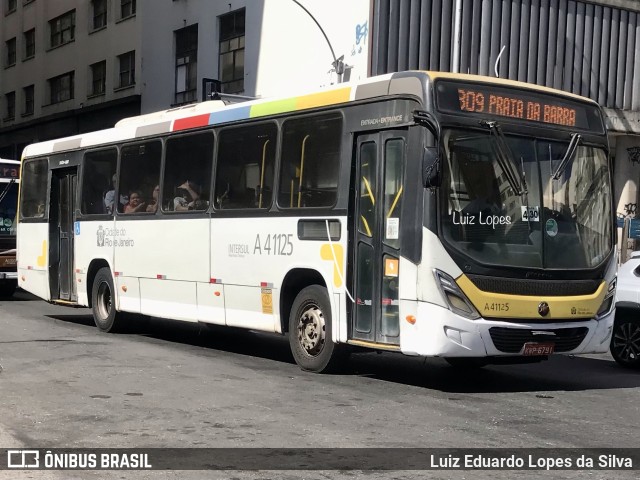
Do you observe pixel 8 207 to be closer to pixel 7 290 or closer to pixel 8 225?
pixel 8 225

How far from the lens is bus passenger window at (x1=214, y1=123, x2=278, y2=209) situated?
12.1m

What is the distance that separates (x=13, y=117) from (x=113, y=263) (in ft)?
126

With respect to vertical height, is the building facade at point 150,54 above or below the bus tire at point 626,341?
above

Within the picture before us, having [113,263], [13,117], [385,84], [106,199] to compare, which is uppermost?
Answer: [13,117]

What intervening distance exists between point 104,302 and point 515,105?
8.07m

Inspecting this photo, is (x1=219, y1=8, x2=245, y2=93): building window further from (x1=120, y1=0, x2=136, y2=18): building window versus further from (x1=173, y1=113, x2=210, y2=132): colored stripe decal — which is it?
(x1=173, y1=113, x2=210, y2=132): colored stripe decal

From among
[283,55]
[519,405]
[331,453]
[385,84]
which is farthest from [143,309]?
[283,55]

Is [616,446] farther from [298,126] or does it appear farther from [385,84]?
[298,126]

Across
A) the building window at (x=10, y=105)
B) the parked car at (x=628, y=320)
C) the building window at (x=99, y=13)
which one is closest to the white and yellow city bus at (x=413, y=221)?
the parked car at (x=628, y=320)

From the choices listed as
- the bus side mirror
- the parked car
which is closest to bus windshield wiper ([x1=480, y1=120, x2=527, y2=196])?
the bus side mirror

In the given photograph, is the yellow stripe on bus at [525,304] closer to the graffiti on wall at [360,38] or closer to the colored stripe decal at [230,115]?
the colored stripe decal at [230,115]

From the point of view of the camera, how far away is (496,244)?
997 cm

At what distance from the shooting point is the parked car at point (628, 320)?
12.6m

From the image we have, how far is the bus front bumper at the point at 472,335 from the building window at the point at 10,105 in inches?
1774
